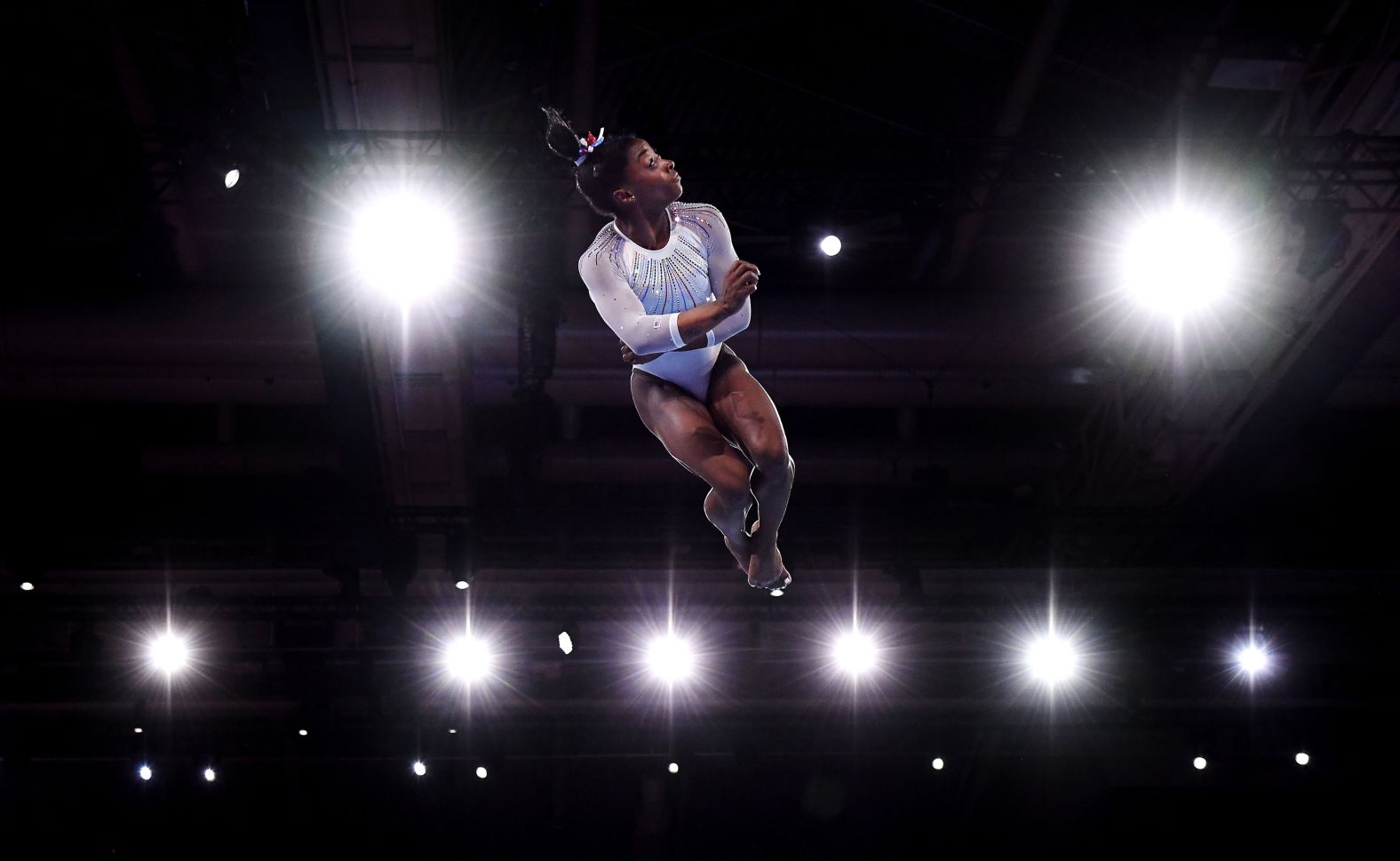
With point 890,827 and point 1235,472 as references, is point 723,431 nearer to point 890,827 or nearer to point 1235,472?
point 1235,472

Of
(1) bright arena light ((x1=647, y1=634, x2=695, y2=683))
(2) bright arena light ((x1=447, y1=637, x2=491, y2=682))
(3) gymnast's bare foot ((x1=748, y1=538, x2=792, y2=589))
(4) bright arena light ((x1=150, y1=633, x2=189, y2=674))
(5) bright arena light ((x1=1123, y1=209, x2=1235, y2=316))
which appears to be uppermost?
(5) bright arena light ((x1=1123, y1=209, x2=1235, y2=316))

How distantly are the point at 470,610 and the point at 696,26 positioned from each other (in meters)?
5.37

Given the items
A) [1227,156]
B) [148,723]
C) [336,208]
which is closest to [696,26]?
[336,208]

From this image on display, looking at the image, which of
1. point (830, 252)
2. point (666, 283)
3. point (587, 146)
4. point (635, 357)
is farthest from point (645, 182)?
point (830, 252)

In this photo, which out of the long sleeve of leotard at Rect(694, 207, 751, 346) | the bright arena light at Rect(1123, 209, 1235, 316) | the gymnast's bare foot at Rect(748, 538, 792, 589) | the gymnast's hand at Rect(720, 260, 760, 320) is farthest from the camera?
the bright arena light at Rect(1123, 209, 1235, 316)

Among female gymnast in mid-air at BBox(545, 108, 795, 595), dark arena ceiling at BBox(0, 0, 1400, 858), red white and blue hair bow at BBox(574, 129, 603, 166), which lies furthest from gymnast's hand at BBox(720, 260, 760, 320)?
dark arena ceiling at BBox(0, 0, 1400, 858)

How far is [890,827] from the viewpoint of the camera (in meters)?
A: 14.1

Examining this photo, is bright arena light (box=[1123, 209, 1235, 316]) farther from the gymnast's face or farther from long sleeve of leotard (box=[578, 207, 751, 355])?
the gymnast's face

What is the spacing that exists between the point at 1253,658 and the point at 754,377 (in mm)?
5630

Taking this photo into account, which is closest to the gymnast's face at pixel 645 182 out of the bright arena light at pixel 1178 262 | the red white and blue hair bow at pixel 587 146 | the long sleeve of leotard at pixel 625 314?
the red white and blue hair bow at pixel 587 146

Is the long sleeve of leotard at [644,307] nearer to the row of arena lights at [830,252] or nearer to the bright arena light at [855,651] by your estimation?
the row of arena lights at [830,252]

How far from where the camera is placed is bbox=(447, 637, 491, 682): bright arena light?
1110 cm

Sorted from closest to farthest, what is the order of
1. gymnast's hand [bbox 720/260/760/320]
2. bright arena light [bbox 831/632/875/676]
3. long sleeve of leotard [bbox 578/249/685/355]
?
gymnast's hand [bbox 720/260/760/320], long sleeve of leotard [bbox 578/249/685/355], bright arena light [bbox 831/632/875/676]

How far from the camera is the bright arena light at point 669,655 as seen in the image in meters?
11.5
